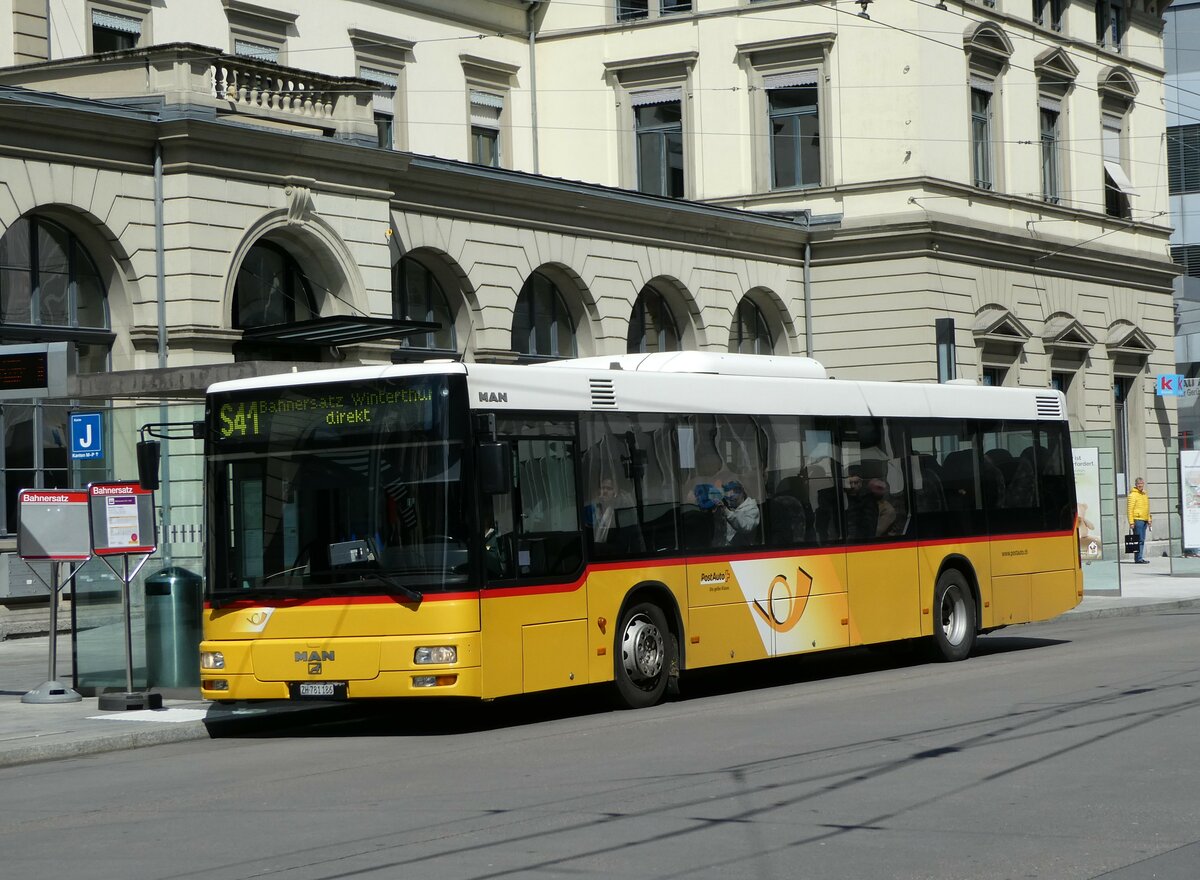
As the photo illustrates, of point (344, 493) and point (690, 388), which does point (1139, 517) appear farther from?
point (344, 493)

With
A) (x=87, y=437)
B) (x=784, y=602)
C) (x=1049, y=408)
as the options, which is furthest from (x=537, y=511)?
(x=1049, y=408)

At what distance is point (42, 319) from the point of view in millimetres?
24375

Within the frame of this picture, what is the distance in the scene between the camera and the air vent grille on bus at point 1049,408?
2083 cm

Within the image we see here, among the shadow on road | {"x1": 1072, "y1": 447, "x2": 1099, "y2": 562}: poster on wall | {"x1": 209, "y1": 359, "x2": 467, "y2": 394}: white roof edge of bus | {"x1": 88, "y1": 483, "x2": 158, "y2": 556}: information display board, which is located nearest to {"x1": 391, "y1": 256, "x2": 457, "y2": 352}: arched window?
{"x1": 1072, "y1": 447, "x2": 1099, "y2": 562}: poster on wall

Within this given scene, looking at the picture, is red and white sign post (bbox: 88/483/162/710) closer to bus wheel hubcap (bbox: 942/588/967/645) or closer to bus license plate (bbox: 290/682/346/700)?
bus license plate (bbox: 290/682/346/700)

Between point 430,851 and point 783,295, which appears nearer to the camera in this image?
point 430,851

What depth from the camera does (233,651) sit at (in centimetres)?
1399

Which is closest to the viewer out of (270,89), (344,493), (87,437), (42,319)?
(344,493)

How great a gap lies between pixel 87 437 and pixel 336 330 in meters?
7.88

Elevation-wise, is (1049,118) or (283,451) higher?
(1049,118)

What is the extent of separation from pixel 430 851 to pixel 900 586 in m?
10.6

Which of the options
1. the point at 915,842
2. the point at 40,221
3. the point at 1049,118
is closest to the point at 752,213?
the point at 1049,118

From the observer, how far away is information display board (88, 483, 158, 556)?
15.6m

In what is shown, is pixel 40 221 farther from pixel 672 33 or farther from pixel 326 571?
pixel 672 33
